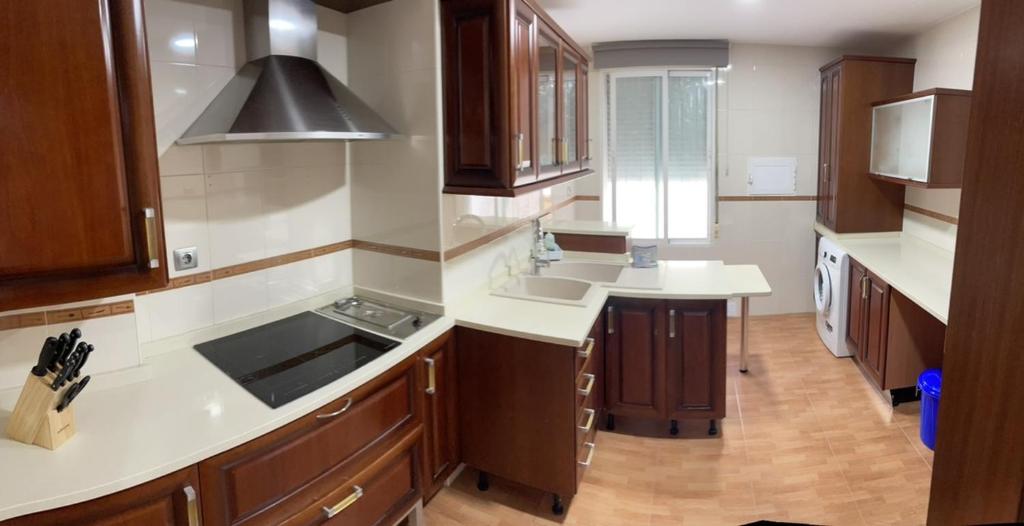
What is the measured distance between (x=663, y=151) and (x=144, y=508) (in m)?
4.67

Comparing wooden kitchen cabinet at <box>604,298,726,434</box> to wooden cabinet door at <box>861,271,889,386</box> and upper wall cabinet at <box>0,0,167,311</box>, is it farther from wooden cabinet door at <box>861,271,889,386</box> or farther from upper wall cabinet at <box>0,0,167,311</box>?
upper wall cabinet at <box>0,0,167,311</box>

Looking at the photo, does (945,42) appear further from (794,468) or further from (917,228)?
(794,468)

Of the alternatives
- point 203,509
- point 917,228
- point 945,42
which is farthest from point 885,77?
point 203,509

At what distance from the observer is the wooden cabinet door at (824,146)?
4.76m

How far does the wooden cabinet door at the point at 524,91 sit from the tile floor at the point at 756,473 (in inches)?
55.5

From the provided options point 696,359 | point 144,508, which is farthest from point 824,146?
point 144,508

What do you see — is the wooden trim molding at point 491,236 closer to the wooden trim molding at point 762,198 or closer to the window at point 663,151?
the window at point 663,151

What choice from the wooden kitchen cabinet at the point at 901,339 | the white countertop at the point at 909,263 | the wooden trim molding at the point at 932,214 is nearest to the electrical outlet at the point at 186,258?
the white countertop at the point at 909,263

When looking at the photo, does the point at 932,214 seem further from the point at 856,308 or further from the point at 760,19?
the point at 760,19

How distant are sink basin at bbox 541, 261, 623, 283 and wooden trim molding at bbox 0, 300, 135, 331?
2171 millimetres

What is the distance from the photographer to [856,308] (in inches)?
159

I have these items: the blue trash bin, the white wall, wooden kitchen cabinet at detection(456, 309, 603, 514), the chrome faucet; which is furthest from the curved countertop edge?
the white wall

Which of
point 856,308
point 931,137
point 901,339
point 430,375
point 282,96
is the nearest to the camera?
point 282,96

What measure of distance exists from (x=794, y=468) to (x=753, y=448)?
0.23 metres
